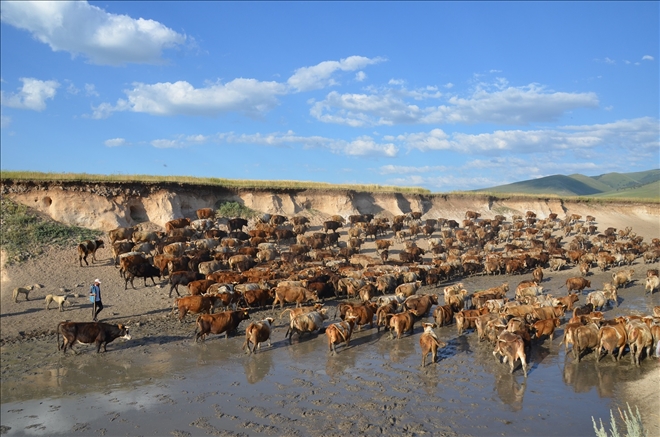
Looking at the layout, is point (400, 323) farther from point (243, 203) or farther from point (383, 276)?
point (243, 203)

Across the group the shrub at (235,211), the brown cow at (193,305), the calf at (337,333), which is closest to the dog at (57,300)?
the brown cow at (193,305)

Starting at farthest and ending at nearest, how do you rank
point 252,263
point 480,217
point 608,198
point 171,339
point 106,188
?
point 608,198 → point 480,217 → point 106,188 → point 252,263 → point 171,339

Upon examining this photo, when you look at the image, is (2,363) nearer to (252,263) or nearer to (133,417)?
(133,417)

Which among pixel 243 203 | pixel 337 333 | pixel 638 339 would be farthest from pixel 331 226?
pixel 638 339

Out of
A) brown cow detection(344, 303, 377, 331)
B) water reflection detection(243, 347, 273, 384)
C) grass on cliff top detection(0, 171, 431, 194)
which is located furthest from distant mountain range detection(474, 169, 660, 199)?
water reflection detection(243, 347, 273, 384)

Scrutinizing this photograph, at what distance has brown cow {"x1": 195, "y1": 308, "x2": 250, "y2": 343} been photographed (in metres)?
14.5

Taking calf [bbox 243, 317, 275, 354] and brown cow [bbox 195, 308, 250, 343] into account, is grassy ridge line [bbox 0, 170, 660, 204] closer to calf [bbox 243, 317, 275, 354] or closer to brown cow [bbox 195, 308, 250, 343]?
brown cow [bbox 195, 308, 250, 343]

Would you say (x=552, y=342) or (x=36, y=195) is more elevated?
(x=36, y=195)

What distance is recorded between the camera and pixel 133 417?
32.1 feet

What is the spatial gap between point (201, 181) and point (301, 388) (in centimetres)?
2860

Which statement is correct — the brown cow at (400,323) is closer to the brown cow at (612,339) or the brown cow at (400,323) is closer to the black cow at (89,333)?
the brown cow at (612,339)

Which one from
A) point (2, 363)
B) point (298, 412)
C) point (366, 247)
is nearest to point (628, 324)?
point (298, 412)

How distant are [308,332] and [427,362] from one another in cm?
412

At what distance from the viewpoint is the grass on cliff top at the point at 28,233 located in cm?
2356
